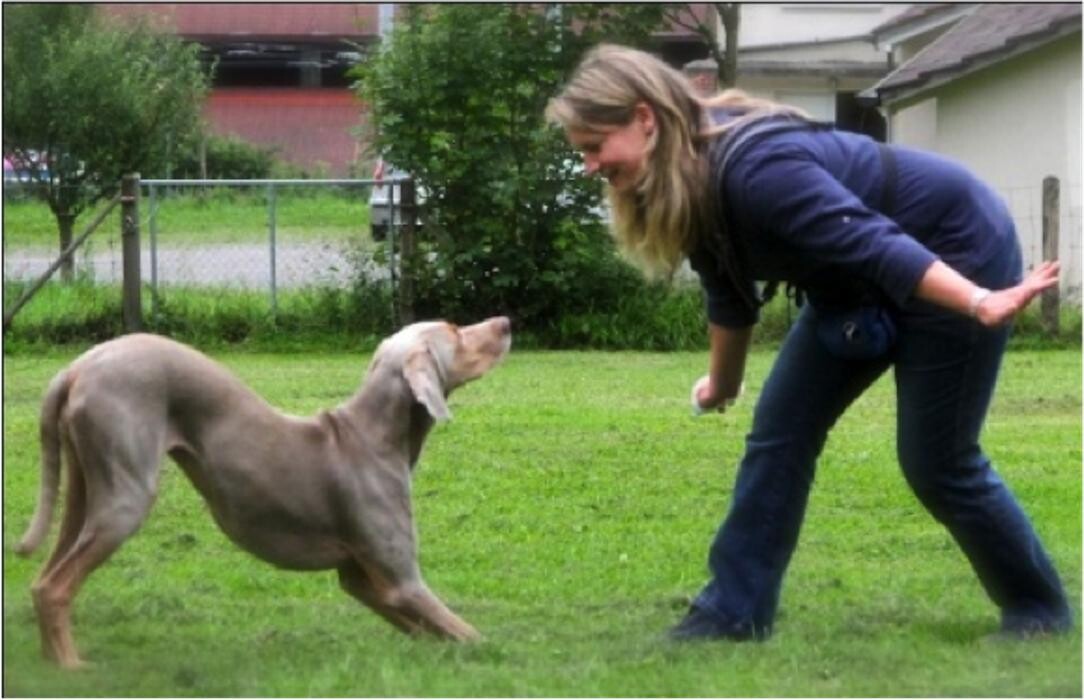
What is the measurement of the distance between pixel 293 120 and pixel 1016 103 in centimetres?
2198

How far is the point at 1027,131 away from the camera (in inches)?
886

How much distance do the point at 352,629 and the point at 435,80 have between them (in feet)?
40.1

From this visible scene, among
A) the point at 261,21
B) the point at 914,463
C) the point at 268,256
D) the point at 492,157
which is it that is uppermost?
the point at 914,463

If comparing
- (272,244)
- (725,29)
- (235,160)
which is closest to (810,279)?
(272,244)

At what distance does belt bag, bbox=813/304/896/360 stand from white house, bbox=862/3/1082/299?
13.6 meters

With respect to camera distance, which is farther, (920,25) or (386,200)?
(920,25)

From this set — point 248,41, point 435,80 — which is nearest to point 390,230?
point 435,80

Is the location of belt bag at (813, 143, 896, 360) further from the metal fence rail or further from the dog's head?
the metal fence rail

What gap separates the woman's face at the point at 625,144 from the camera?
559cm

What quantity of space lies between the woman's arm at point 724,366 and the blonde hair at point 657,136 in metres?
0.50

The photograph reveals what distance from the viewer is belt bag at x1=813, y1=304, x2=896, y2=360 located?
5.78 metres

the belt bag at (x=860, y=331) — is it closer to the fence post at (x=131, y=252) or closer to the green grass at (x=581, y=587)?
the green grass at (x=581, y=587)

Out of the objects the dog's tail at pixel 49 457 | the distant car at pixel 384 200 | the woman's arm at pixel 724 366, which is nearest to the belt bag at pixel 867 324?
the woman's arm at pixel 724 366

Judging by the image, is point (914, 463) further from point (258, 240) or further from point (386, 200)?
point (258, 240)
